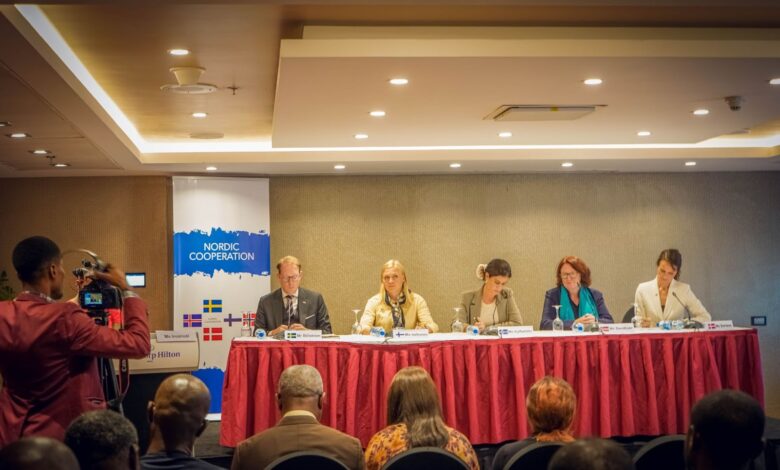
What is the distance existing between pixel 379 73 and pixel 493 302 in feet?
8.49

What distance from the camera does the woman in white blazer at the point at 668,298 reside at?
23.7ft

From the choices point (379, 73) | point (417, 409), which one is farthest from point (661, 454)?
point (379, 73)

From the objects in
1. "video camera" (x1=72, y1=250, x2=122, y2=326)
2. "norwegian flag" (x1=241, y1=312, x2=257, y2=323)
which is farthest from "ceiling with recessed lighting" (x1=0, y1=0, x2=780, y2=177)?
"norwegian flag" (x1=241, y1=312, x2=257, y2=323)

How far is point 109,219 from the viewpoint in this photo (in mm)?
9453

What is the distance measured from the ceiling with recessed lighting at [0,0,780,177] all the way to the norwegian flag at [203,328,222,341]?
1.82 meters

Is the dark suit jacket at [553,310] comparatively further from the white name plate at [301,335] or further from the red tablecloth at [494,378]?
the white name plate at [301,335]

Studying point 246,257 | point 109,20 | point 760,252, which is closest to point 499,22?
point 109,20

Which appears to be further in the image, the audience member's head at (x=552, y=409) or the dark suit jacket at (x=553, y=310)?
the dark suit jacket at (x=553, y=310)

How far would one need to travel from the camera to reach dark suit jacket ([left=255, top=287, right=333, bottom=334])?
7047 mm

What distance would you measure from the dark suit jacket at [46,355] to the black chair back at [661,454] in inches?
76.7

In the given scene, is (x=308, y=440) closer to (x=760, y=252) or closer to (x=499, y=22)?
(x=499, y=22)

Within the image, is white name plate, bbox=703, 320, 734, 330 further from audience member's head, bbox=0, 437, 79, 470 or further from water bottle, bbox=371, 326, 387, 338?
audience member's head, bbox=0, 437, 79, 470

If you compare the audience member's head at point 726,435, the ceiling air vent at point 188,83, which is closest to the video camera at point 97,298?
the ceiling air vent at point 188,83

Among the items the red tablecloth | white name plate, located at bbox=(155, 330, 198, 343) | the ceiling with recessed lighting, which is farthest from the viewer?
white name plate, located at bbox=(155, 330, 198, 343)
